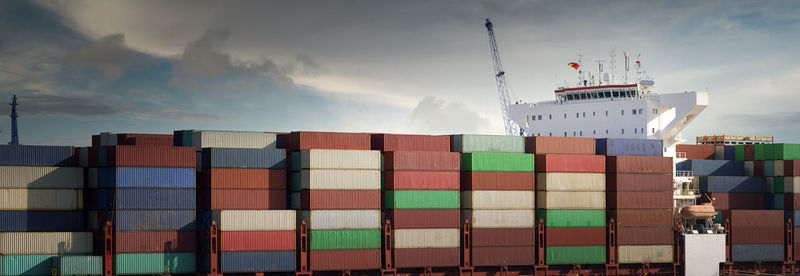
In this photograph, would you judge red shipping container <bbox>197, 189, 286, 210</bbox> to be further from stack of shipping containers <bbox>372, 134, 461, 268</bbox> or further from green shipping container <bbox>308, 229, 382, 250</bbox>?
stack of shipping containers <bbox>372, 134, 461, 268</bbox>

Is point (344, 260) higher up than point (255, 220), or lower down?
lower down

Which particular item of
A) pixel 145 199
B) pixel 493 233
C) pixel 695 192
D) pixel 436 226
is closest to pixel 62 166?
pixel 145 199

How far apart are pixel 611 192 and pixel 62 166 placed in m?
37.7

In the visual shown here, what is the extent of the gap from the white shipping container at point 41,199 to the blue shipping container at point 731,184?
4750 centimetres

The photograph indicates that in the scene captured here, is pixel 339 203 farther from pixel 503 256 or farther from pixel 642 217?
pixel 642 217

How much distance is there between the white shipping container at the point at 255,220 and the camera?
49.8 metres

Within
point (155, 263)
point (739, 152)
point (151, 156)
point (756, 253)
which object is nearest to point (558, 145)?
point (756, 253)

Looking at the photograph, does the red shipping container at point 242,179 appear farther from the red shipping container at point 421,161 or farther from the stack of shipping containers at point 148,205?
the red shipping container at point 421,161

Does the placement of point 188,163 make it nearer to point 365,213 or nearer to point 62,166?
point 62,166

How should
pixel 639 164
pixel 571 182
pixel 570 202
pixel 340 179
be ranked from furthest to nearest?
pixel 639 164, pixel 571 182, pixel 570 202, pixel 340 179

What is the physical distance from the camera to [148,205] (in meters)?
49.7

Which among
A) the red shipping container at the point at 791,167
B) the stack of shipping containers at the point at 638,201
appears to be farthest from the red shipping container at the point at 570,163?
the red shipping container at the point at 791,167

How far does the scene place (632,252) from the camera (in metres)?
59.9

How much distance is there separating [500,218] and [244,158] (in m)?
17.9
